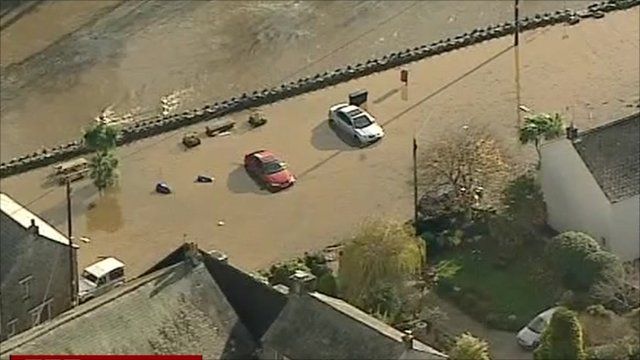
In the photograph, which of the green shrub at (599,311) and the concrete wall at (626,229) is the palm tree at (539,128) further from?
the green shrub at (599,311)

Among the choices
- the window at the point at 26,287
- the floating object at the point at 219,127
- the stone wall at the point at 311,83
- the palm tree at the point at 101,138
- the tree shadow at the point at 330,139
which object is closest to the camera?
the window at the point at 26,287

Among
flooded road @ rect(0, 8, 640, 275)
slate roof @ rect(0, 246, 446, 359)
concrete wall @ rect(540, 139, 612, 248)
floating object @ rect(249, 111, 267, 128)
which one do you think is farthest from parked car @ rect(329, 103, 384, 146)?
slate roof @ rect(0, 246, 446, 359)

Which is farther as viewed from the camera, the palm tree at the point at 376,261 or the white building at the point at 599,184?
the white building at the point at 599,184

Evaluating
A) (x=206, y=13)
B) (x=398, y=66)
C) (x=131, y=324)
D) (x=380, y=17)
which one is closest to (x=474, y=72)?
(x=398, y=66)

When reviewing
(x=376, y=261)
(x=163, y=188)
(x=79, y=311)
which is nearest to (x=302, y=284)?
(x=79, y=311)

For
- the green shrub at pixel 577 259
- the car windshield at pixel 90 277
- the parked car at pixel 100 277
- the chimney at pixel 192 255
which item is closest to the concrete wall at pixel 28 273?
the parked car at pixel 100 277

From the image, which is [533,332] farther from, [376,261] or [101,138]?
[101,138]

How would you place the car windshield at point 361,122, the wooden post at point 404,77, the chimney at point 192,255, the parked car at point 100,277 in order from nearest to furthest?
the chimney at point 192,255
the parked car at point 100,277
the car windshield at point 361,122
the wooden post at point 404,77
